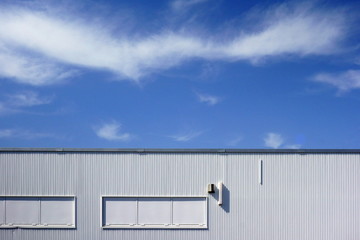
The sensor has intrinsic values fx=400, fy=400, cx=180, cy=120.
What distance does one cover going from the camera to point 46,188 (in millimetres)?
19062

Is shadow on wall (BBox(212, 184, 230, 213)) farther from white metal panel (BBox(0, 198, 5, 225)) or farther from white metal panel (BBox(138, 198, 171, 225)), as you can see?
white metal panel (BBox(0, 198, 5, 225))

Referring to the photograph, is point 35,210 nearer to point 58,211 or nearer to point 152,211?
point 58,211

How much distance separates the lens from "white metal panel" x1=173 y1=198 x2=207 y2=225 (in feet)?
62.3

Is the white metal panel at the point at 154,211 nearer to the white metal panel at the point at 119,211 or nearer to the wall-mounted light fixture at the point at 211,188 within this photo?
the white metal panel at the point at 119,211

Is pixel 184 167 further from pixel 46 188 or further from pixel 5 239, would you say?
pixel 5 239

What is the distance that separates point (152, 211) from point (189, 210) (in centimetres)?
176

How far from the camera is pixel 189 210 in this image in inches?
749

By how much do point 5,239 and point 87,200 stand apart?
4315mm

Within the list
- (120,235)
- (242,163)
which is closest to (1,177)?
(120,235)

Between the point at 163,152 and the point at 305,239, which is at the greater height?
the point at 163,152

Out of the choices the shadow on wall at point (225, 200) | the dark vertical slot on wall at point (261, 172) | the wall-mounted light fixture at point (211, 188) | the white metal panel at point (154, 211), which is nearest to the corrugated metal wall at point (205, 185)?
the shadow on wall at point (225, 200)

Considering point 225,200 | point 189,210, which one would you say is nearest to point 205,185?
point 225,200

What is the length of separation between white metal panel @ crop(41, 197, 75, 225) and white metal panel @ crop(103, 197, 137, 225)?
161 centimetres

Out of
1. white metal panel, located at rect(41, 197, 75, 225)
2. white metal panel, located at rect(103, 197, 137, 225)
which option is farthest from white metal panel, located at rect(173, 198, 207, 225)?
white metal panel, located at rect(41, 197, 75, 225)
